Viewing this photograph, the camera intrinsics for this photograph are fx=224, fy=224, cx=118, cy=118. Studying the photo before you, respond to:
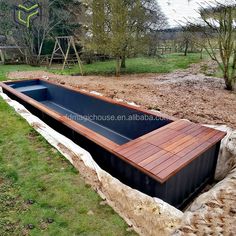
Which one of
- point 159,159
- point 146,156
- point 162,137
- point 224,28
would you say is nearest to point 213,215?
point 159,159

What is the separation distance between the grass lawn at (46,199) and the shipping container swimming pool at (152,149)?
428 mm

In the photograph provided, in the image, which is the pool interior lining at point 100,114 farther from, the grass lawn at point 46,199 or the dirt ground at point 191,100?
the grass lawn at point 46,199

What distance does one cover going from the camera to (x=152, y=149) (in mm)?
2547

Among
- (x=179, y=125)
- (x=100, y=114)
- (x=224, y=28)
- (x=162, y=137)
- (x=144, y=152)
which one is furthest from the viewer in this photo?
(x=224, y=28)

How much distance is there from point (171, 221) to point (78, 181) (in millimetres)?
1085

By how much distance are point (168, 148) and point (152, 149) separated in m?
0.19

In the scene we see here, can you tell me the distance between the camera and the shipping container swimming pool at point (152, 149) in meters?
2.25

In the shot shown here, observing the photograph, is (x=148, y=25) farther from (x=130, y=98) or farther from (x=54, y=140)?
(x=54, y=140)

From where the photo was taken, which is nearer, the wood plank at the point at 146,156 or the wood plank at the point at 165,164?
the wood plank at the point at 165,164

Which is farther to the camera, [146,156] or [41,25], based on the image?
[41,25]

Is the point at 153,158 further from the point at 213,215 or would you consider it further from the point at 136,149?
the point at 213,215

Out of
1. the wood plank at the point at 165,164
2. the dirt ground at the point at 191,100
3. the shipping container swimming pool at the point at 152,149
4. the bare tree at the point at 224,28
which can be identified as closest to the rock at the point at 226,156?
the shipping container swimming pool at the point at 152,149

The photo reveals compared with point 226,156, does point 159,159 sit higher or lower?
higher

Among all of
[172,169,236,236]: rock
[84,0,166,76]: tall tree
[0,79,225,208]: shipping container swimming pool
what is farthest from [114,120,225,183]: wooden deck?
[84,0,166,76]: tall tree
